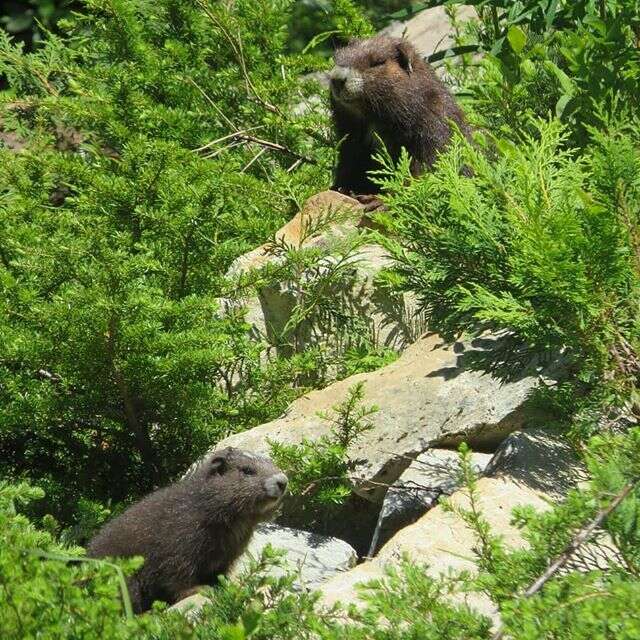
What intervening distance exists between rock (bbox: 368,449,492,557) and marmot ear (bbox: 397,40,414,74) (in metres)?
3.83

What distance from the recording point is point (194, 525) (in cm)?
539

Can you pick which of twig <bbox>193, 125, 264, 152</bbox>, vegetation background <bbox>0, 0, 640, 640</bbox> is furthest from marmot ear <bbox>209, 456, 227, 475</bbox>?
twig <bbox>193, 125, 264, 152</bbox>

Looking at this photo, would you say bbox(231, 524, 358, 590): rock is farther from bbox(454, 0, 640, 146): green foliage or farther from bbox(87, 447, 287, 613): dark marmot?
bbox(454, 0, 640, 146): green foliage

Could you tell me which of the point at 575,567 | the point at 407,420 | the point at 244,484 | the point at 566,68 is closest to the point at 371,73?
the point at 566,68

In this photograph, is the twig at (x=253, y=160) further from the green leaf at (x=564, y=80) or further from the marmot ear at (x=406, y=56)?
the green leaf at (x=564, y=80)

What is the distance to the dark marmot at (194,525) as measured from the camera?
524cm

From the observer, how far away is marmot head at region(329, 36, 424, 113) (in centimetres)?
852

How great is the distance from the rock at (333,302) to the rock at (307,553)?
1525 millimetres

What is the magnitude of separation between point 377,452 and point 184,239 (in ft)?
4.80

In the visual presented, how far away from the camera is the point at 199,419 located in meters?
6.01

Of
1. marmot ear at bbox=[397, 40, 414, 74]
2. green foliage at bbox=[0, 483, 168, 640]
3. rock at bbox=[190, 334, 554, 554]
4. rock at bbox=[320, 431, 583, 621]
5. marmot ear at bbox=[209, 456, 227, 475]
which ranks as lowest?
rock at bbox=[190, 334, 554, 554]

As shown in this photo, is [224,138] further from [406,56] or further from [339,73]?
[406,56]

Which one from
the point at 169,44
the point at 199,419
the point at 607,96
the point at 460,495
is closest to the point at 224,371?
the point at 199,419

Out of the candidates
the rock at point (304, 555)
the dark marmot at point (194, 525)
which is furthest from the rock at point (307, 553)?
the dark marmot at point (194, 525)
